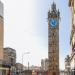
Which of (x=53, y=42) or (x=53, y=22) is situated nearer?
(x=53, y=42)

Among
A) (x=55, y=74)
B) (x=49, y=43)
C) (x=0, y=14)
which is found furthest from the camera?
(x=49, y=43)

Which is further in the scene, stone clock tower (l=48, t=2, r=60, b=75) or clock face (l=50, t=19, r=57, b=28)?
clock face (l=50, t=19, r=57, b=28)

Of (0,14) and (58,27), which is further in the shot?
(58,27)

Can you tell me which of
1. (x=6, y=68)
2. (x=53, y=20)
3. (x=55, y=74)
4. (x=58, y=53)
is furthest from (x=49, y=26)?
(x=6, y=68)

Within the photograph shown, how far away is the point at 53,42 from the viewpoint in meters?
186

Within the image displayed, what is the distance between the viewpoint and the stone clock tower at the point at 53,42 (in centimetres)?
17950

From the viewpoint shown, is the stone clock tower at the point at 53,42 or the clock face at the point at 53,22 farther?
the clock face at the point at 53,22

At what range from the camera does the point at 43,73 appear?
191375 mm

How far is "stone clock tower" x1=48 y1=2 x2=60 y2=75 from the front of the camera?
179500 mm

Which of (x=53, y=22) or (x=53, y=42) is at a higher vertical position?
(x=53, y=22)

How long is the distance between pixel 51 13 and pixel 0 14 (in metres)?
105

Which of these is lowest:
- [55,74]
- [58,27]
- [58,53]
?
[55,74]

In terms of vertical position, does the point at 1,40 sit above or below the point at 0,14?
below

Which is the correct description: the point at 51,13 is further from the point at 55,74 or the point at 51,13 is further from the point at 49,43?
the point at 55,74
